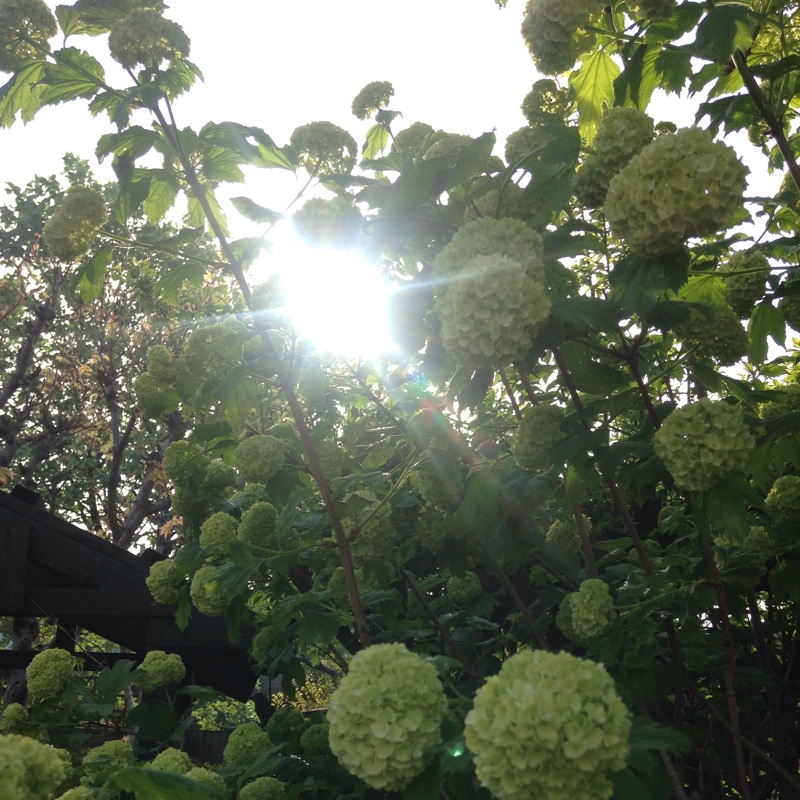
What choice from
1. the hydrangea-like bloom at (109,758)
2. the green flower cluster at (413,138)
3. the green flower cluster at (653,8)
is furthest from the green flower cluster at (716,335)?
the hydrangea-like bloom at (109,758)

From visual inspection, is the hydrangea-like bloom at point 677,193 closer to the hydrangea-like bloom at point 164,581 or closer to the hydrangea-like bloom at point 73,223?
the hydrangea-like bloom at point 73,223

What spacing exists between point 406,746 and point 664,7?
2122 millimetres

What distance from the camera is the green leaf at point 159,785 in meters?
1.11

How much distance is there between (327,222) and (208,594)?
5.53ft

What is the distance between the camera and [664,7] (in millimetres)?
2094

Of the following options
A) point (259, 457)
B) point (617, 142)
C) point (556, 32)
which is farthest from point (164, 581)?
point (556, 32)

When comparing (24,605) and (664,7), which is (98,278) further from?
(24,605)

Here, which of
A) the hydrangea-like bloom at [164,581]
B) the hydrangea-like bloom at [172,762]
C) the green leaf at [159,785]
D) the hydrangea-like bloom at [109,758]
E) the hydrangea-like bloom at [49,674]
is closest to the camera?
the green leaf at [159,785]

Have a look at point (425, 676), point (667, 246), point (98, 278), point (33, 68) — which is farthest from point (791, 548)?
point (33, 68)

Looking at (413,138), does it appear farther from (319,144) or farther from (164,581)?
(164,581)

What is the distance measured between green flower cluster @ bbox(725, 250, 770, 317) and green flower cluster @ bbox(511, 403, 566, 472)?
985mm

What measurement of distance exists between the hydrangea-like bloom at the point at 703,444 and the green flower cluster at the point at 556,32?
1.32 metres

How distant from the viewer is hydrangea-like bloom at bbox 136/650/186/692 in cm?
318

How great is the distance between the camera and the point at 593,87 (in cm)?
259
